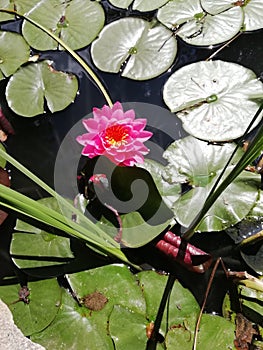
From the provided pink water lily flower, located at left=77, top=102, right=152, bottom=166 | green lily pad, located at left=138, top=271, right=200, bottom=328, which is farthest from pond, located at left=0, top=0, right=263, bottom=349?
pink water lily flower, located at left=77, top=102, right=152, bottom=166

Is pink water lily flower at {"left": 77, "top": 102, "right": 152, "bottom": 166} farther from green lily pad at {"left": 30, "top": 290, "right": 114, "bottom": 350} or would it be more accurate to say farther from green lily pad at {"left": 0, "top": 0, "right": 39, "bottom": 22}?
green lily pad at {"left": 0, "top": 0, "right": 39, "bottom": 22}

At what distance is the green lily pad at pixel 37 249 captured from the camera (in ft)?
5.65

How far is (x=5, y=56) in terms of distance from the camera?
7.20 ft

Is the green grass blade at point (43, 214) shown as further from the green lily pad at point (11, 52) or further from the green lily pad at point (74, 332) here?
the green lily pad at point (11, 52)

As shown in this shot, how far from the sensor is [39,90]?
2.07m

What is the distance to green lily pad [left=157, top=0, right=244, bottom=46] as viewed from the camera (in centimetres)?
211

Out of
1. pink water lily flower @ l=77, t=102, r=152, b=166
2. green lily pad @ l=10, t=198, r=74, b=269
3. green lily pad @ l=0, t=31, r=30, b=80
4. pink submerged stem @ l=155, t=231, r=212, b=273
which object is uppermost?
green lily pad @ l=0, t=31, r=30, b=80

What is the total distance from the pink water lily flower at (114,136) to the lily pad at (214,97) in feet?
1.03

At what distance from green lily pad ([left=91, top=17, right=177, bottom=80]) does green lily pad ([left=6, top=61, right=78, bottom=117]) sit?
19 cm

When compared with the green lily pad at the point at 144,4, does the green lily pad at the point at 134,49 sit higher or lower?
lower

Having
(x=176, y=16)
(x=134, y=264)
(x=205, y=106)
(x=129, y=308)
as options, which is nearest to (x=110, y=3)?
(x=176, y=16)

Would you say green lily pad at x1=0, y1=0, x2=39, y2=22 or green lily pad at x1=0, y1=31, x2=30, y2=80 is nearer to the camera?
green lily pad at x1=0, y1=31, x2=30, y2=80

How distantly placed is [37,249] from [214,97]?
0.93 meters

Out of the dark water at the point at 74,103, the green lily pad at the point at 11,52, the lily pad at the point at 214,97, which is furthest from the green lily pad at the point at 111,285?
the green lily pad at the point at 11,52
